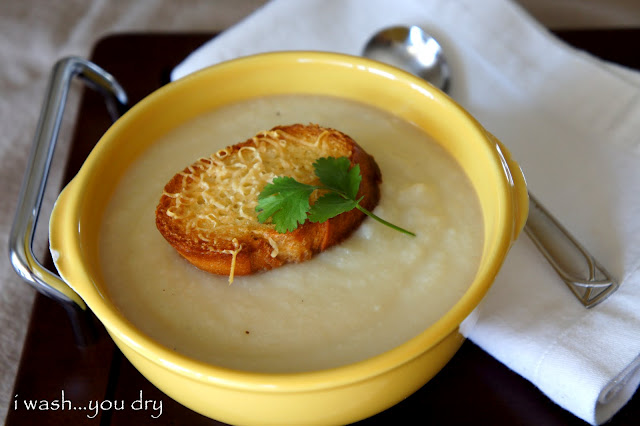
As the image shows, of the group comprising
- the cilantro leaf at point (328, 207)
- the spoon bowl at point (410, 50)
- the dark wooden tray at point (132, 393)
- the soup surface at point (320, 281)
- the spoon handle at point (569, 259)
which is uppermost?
the cilantro leaf at point (328, 207)

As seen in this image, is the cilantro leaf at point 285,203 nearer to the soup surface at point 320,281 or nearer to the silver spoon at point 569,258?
the soup surface at point 320,281

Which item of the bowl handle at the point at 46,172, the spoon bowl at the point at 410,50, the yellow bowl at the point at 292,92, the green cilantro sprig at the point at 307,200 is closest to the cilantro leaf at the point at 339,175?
the green cilantro sprig at the point at 307,200

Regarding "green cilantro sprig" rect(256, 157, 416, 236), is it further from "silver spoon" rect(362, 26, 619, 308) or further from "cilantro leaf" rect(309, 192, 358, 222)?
"silver spoon" rect(362, 26, 619, 308)

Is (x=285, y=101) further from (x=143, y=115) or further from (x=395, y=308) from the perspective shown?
(x=395, y=308)

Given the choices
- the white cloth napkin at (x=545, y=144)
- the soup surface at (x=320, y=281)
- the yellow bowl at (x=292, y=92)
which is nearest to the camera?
the yellow bowl at (x=292, y=92)

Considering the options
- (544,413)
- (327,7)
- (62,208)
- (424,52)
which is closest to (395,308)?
(544,413)

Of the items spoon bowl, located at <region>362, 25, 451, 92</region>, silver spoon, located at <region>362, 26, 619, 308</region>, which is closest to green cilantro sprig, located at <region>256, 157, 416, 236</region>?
silver spoon, located at <region>362, 26, 619, 308</region>
